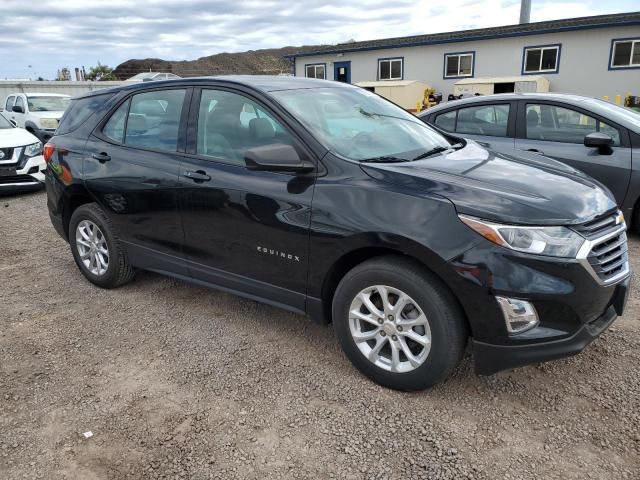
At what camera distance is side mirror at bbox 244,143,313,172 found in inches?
113

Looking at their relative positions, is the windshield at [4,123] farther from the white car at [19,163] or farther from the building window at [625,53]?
the building window at [625,53]

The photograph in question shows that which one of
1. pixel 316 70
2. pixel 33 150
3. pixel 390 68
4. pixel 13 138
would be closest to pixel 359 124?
pixel 33 150

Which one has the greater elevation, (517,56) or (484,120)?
(517,56)

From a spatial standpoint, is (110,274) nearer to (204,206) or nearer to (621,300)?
(204,206)

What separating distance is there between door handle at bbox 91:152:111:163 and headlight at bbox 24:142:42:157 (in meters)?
5.38

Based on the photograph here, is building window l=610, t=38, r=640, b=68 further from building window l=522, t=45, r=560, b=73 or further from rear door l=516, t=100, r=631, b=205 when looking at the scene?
rear door l=516, t=100, r=631, b=205

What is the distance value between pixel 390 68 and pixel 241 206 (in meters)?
24.8

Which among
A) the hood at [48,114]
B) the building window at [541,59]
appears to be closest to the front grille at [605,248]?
the hood at [48,114]

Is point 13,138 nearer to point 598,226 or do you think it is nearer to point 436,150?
point 436,150

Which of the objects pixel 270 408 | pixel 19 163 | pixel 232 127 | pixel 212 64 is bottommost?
pixel 270 408

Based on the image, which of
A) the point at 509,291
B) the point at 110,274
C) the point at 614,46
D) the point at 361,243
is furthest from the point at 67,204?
the point at 614,46

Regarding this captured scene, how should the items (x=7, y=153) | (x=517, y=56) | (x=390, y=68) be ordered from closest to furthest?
(x=7, y=153), (x=517, y=56), (x=390, y=68)

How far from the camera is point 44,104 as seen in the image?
14.6 metres

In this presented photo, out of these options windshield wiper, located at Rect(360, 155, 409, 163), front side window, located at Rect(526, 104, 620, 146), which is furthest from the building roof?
windshield wiper, located at Rect(360, 155, 409, 163)
